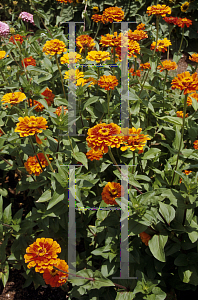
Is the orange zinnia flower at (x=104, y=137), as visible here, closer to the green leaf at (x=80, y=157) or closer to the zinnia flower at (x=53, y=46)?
the green leaf at (x=80, y=157)

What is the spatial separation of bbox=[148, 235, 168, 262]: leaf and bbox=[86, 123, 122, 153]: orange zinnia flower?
58cm

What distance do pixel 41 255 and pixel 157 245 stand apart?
60 centimetres

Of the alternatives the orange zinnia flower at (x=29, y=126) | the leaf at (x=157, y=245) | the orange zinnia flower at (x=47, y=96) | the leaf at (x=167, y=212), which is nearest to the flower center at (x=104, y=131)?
the orange zinnia flower at (x=29, y=126)

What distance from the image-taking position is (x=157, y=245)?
1.32m

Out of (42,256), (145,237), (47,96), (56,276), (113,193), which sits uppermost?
(47,96)

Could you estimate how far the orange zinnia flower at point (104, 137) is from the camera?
1.11m

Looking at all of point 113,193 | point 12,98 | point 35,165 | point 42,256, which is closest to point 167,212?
point 113,193

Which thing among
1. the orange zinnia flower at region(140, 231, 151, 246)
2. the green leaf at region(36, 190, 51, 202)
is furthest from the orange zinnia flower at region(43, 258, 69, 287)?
the orange zinnia flower at region(140, 231, 151, 246)

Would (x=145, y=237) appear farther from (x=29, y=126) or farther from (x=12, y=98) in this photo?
(x=12, y=98)

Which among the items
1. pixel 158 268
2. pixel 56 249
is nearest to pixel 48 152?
pixel 56 249

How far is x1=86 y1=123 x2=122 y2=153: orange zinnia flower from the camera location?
1105 mm

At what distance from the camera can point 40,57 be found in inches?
90.8

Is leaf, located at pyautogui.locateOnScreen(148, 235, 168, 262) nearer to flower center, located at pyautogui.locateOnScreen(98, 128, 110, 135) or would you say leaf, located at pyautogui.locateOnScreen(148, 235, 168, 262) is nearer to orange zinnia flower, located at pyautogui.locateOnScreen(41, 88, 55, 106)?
flower center, located at pyautogui.locateOnScreen(98, 128, 110, 135)

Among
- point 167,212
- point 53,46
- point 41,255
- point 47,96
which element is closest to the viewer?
point 41,255
